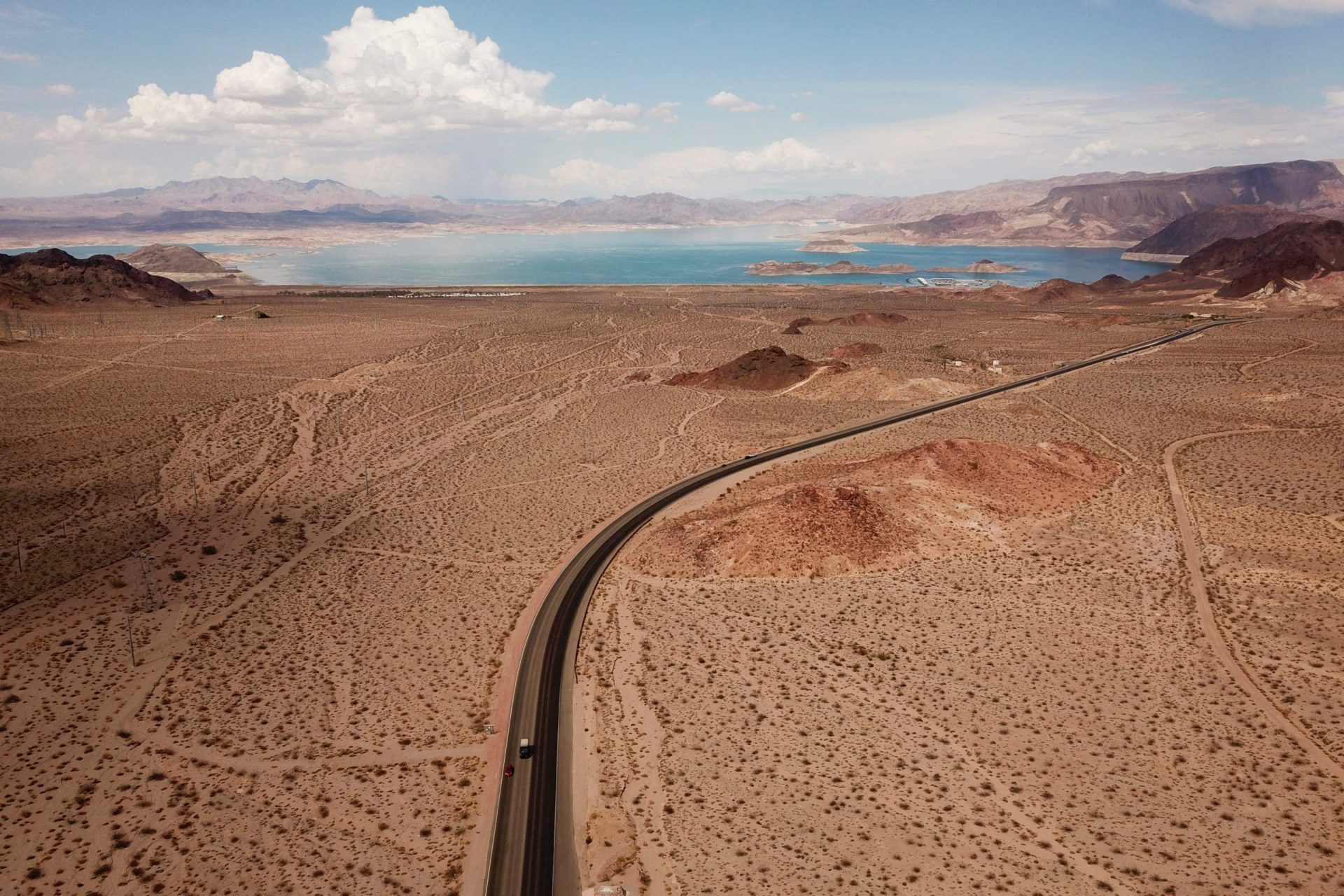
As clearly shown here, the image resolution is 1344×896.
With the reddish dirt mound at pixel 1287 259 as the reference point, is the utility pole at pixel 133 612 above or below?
below

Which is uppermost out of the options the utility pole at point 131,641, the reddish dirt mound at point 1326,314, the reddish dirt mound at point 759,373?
the reddish dirt mound at point 1326,314

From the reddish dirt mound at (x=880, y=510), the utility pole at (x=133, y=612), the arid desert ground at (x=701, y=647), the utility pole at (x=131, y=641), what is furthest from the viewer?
the reddish dirt mound at (x=880, y=510)

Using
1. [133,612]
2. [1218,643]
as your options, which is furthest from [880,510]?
[133,612]

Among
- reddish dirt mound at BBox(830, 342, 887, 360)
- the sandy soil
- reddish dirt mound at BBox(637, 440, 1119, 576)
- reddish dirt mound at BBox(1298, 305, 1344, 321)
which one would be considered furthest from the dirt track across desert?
reddish dirt mound at BBox(1298, 305, 1344, 321)

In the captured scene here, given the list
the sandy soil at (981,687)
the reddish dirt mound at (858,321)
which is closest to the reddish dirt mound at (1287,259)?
the reddish dirt mound at (858,321)

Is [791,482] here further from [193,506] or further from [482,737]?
[193,506]

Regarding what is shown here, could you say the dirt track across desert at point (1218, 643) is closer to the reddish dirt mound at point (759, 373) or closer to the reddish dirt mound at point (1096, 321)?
the reddish dirt mound at point (759, 373)

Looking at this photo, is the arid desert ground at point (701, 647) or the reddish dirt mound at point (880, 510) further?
the reddish dirt mound at point (880, 510)

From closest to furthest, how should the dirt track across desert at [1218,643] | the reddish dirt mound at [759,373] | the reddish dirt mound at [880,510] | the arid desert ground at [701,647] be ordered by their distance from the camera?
the arid desert ground at [701,647]
the dirt track across desert at [1218,643]
the reddish dirt mound at [880,510]
the reddish dirt mound at [759,373]
